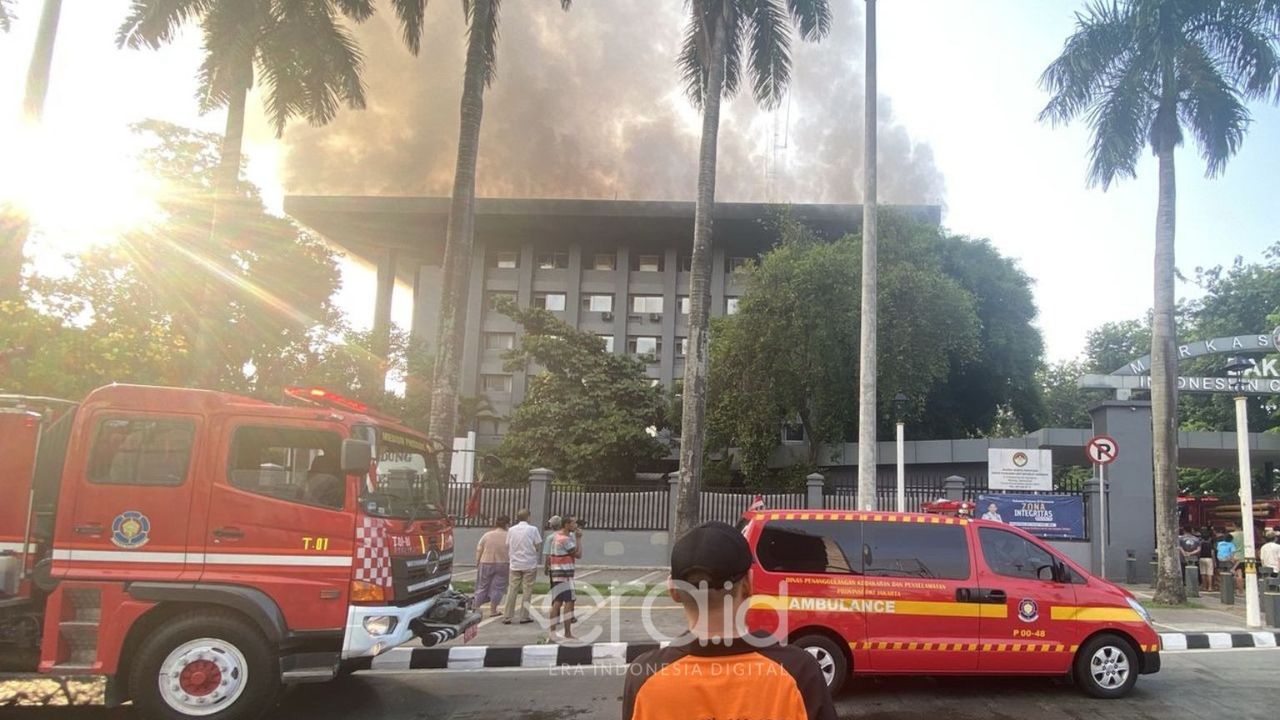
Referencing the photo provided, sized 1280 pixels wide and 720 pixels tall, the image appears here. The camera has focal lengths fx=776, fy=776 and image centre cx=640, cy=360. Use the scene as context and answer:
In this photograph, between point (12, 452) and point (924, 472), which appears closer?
point (12, 452)

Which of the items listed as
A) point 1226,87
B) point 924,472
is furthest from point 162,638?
point 924,472

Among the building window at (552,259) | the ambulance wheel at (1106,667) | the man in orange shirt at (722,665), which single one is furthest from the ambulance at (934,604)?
the building window at (552,259)

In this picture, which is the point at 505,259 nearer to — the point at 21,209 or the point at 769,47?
the point at 769,47

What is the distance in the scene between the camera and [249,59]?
1753 cm

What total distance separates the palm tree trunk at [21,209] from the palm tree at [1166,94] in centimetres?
1941

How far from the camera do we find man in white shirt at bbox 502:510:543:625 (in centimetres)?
1155

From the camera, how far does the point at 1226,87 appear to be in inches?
625

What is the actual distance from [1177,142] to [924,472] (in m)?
16.0

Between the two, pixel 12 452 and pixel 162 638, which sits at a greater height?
pixel 12 452

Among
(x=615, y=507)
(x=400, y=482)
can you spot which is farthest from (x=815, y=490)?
(x=400, y=482)

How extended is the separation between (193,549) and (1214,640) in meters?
12.1

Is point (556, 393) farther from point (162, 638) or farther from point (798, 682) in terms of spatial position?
point (798, 682)

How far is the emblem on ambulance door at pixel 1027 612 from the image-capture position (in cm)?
766

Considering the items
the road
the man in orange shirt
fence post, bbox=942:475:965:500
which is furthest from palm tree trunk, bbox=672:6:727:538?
the man in orange shirt
